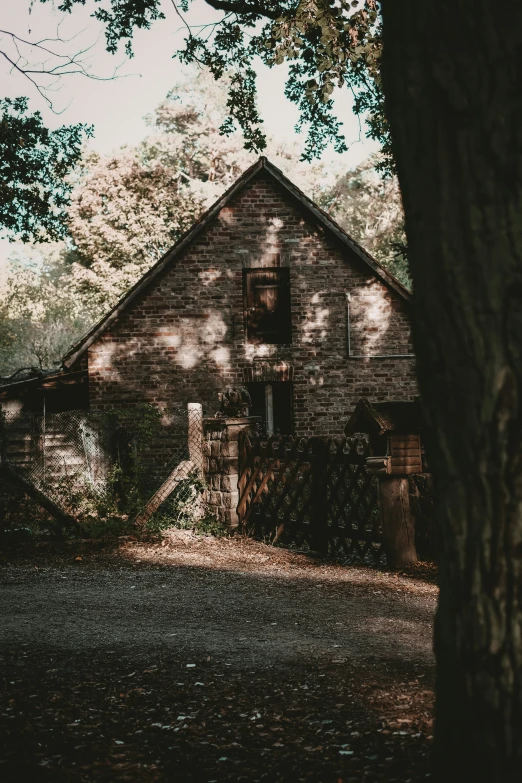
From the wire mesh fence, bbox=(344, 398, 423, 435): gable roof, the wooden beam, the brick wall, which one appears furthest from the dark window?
bbox=(344, 398, 423, 435): gable roof

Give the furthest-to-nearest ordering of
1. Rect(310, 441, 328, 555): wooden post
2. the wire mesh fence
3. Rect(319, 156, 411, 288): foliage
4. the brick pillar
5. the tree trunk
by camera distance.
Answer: Rect(319, 156, 411, 288): foliage → the wire mesh fence → the brick pillar → Rect(310, 441, 328, 555): wooden post → the tree trunk

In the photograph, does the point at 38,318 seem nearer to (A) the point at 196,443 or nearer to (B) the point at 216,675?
(A) the point at 196,443

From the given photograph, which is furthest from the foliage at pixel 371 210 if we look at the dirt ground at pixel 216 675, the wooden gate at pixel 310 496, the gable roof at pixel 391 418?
the dirt ground at pixel 216 675

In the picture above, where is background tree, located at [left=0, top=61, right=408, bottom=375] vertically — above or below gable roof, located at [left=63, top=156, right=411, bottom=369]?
above

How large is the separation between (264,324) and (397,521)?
439 inches

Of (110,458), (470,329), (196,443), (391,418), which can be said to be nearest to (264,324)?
(110,458)

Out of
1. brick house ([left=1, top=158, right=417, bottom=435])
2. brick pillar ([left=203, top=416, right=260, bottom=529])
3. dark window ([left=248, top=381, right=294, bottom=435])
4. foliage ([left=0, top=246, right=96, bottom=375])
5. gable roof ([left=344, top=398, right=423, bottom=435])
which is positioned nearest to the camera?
gable roof ([left=344, top=398, right=423, bottom=435])

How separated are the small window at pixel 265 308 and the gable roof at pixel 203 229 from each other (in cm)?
155

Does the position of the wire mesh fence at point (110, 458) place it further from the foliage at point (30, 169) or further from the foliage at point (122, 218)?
the foliage at point (122, 218)

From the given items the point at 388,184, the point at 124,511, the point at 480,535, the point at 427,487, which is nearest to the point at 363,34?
the point at 427,487

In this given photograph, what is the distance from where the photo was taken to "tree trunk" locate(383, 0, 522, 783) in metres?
2.43

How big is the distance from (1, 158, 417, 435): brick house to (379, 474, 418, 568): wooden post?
10.1 m

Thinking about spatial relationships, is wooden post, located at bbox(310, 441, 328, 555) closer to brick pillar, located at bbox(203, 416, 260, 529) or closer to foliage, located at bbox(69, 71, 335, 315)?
brick pillar, located at bbox(203, 416, 260, 529)

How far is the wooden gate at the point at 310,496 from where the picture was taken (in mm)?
10273
